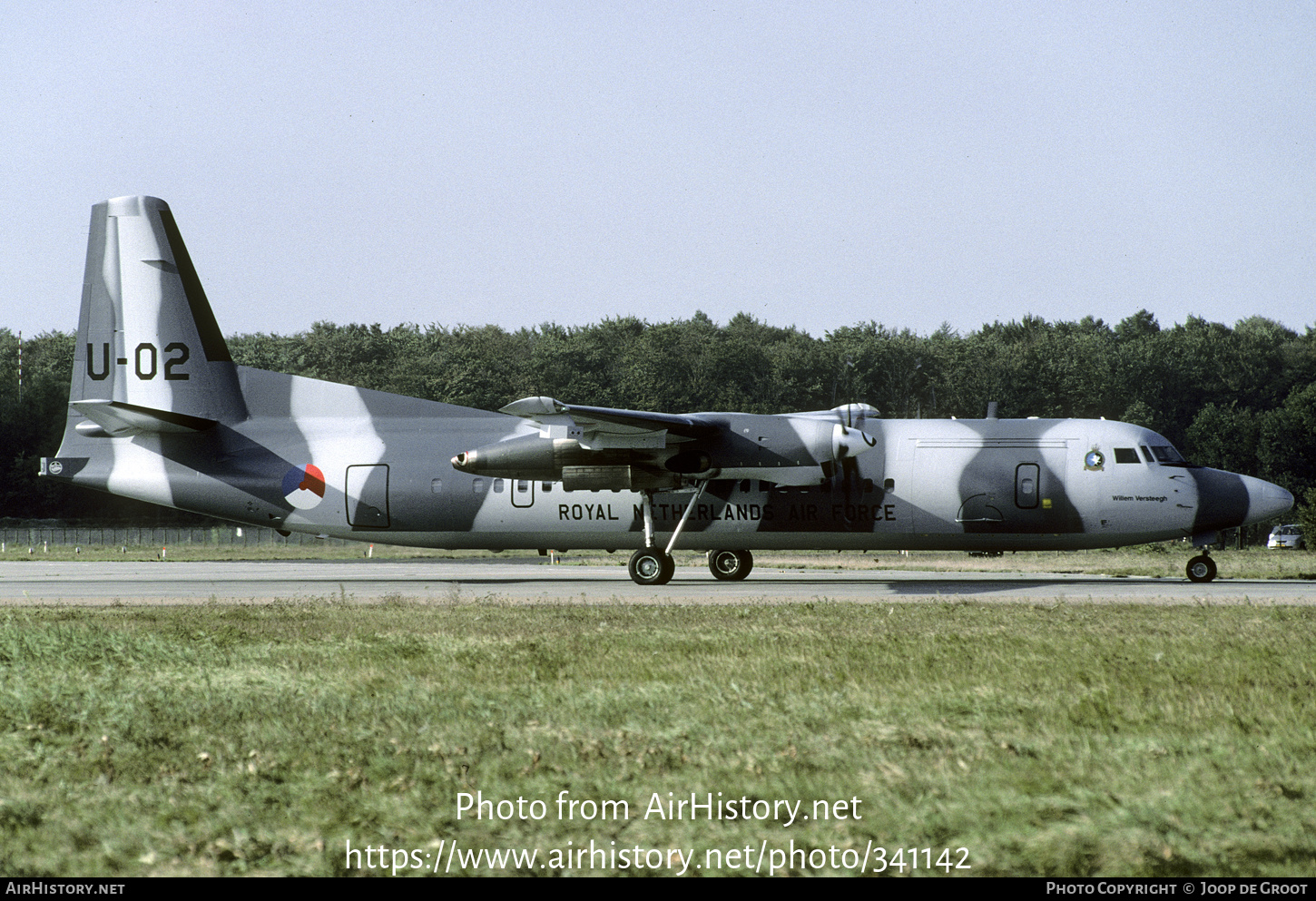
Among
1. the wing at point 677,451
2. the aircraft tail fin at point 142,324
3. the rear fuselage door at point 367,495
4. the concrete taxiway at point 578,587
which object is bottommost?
the concrete taxiway at point 578,587

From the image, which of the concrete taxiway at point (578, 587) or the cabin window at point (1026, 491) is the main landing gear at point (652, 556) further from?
the cabin window at point (1026, 491)

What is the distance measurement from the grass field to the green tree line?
2474 inches

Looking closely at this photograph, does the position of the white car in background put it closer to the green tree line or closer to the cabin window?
the green tree line

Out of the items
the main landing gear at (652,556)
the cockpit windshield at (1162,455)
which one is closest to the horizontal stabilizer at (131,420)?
the main landing gear at (652,556)

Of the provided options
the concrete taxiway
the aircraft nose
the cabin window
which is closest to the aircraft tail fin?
the concrete taxiway

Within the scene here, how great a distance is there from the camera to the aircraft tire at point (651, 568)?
24.4 meters

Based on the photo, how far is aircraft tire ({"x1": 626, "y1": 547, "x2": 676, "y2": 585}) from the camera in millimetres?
24438

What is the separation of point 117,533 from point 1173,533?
53.7 meters

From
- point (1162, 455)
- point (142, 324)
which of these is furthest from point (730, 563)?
point (142, 324)

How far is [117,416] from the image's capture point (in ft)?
81.5

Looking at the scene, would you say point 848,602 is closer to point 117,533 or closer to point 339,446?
point 339,446

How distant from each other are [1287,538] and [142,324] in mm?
62415

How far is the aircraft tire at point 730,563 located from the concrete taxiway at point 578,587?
1.29ft

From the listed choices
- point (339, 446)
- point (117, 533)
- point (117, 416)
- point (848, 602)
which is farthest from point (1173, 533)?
point (117, 533)
